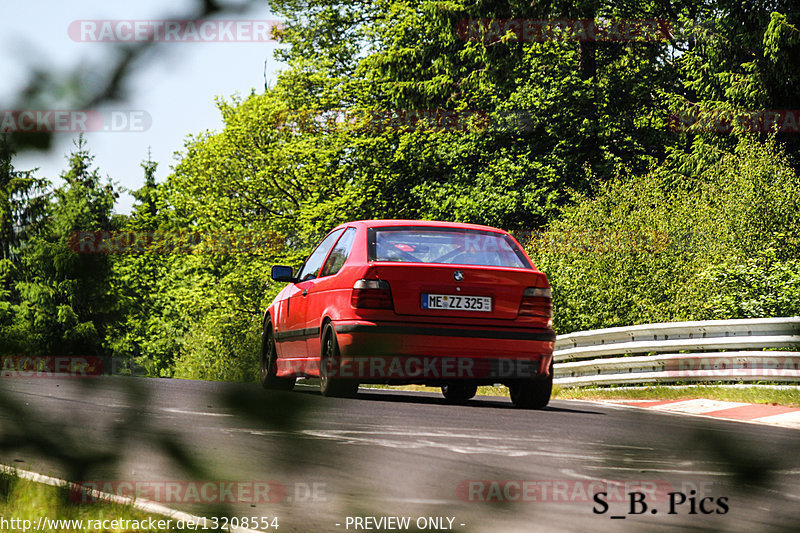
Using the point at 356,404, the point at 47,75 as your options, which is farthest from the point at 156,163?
the point at 356,404

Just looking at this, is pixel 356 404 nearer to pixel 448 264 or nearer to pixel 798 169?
pixel 448 264

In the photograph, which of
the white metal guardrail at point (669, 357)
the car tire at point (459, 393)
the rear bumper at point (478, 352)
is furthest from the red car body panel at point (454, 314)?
the white metal guardrail at point (669, 357)

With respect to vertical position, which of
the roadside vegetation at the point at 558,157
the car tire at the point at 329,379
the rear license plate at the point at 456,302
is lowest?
the car tire at the point at 329,379

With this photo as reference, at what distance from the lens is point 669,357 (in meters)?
15.5

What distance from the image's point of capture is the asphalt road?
5.64 ft

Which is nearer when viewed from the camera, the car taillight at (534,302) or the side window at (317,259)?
the car taillight at (534,302)

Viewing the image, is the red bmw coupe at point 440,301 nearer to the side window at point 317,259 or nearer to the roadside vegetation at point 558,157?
the side window at point 317,259

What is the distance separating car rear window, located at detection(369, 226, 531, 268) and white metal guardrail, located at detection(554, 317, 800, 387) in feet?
11.2

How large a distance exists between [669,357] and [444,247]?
6.70 m

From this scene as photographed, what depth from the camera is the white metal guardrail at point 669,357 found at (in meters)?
13.8

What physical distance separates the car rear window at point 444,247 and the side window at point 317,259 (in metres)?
0.88

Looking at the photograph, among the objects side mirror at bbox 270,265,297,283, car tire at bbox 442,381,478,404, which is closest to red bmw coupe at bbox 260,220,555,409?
side mirror at bbox 270,265,297,283

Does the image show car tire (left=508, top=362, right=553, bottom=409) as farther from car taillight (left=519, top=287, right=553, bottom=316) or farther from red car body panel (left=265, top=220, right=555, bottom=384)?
car taillight (left=519, top=287, right=553, bottom=316)

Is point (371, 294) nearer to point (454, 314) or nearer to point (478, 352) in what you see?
point (454, 314)
